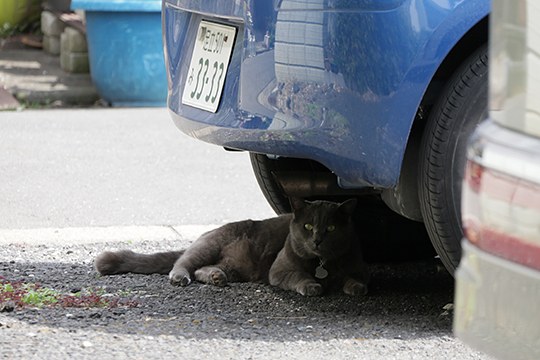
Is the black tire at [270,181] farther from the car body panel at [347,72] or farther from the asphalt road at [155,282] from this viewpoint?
the car body panel at [347,72]

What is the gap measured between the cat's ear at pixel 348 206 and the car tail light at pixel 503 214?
2.12m

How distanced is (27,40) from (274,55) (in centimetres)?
875

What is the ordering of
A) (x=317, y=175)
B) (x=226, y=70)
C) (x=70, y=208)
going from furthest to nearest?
(x=70, y=208)
(x=317, y=175)
(x=226, y=70)

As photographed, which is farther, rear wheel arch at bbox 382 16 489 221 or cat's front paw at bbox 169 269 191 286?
cat's front paw at bbox 169 269 191 286

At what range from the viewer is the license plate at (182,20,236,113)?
14.7 ft

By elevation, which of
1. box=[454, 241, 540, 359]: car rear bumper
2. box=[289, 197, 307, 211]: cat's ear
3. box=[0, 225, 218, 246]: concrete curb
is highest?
box=[454, 241, 540, 359]: car rear bumper

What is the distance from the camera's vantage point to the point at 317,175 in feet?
16.7

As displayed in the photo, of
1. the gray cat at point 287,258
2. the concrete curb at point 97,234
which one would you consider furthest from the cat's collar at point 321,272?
the concrete curb at point 97,234

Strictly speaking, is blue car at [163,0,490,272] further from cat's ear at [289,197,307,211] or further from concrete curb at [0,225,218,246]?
concrete curb at [0,225,218,246]

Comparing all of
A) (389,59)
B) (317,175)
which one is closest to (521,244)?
(389,59)

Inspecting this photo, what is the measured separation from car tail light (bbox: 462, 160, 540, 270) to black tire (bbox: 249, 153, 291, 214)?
2467 mm

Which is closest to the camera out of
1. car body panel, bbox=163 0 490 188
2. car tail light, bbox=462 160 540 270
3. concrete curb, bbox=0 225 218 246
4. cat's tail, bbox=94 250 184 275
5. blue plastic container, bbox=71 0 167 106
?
car tail light, bbox=462 160 540 270

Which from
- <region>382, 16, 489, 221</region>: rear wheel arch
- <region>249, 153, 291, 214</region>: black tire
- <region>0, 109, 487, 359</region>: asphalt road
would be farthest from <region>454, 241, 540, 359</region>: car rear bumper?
<region>249, 153, 291, 214</region>: black tire

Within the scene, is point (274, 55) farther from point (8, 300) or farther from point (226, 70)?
point (8, 300)
